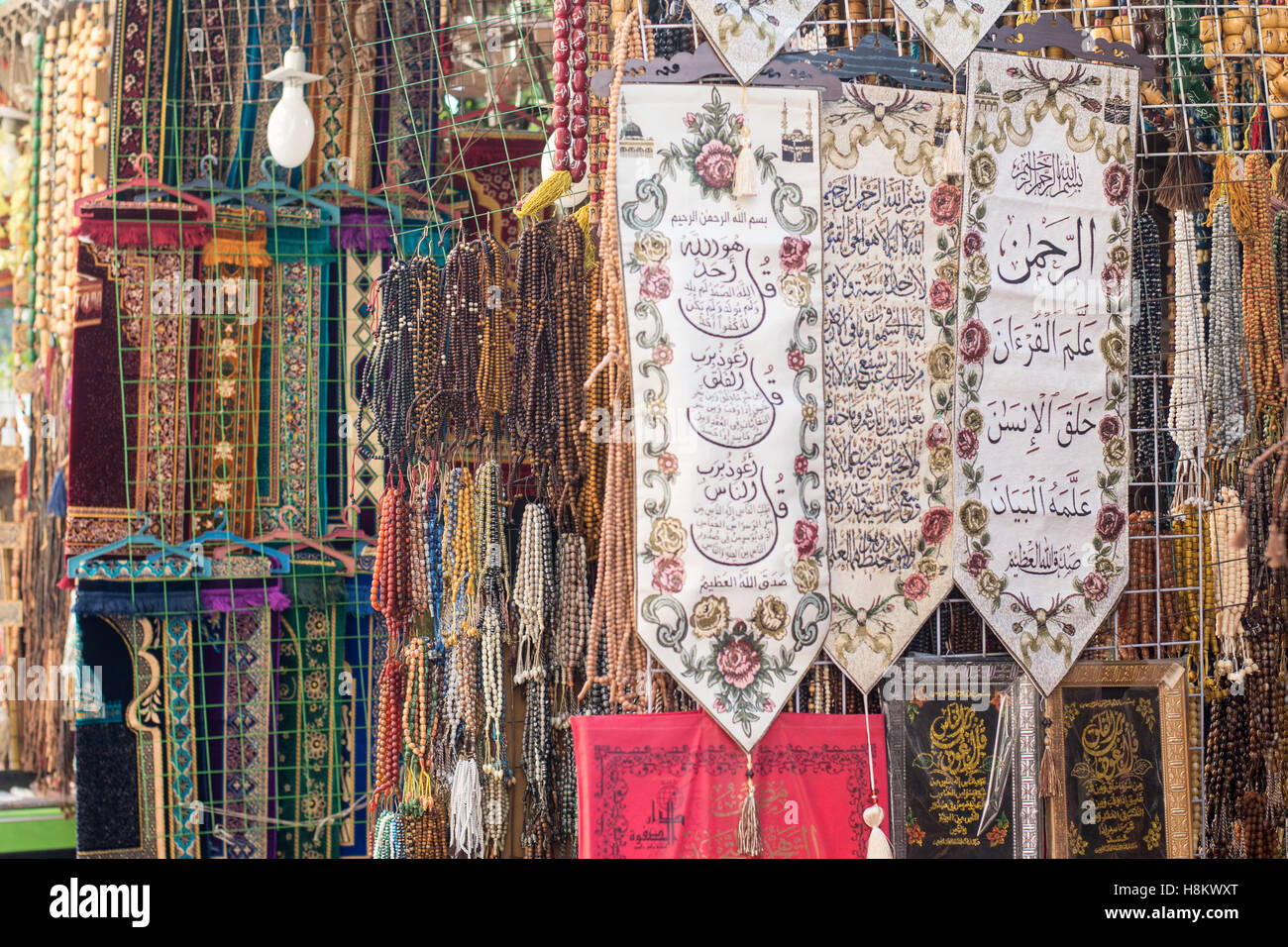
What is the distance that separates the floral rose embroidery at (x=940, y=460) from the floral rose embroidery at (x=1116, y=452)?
0.53 meters

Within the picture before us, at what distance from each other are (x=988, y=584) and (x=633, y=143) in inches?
67.7

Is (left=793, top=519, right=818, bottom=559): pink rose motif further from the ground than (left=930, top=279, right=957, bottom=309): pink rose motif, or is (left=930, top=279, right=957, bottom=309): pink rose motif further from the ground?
(left=930, top=279, right=957, bottom=309): pink rose motif

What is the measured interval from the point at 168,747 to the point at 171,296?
1897 millimetres

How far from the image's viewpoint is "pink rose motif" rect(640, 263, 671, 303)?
370cm

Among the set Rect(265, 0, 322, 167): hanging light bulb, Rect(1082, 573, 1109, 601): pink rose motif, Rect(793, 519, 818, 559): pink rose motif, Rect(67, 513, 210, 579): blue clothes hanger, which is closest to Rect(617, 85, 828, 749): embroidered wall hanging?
Rect(793, 519, 818, 559): pink rose motif

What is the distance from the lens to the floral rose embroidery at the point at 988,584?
3.92 m

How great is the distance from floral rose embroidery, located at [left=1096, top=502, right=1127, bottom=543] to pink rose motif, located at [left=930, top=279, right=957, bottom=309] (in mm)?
829

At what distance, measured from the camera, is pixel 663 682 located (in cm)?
374

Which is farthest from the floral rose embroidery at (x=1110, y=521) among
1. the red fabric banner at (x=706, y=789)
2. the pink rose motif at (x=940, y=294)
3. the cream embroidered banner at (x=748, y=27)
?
the cream embroidered banner at (x=748, y=27)

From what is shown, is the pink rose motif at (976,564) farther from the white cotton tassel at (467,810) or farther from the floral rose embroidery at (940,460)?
the white cotton tassel at (467,810)

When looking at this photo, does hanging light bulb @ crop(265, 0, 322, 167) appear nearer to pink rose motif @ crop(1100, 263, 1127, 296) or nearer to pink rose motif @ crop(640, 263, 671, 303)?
pink rose motif @ crop(640, 263, 671, 303)

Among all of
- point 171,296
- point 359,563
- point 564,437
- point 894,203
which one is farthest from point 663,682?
point 171,296

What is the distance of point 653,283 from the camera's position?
146 inches
